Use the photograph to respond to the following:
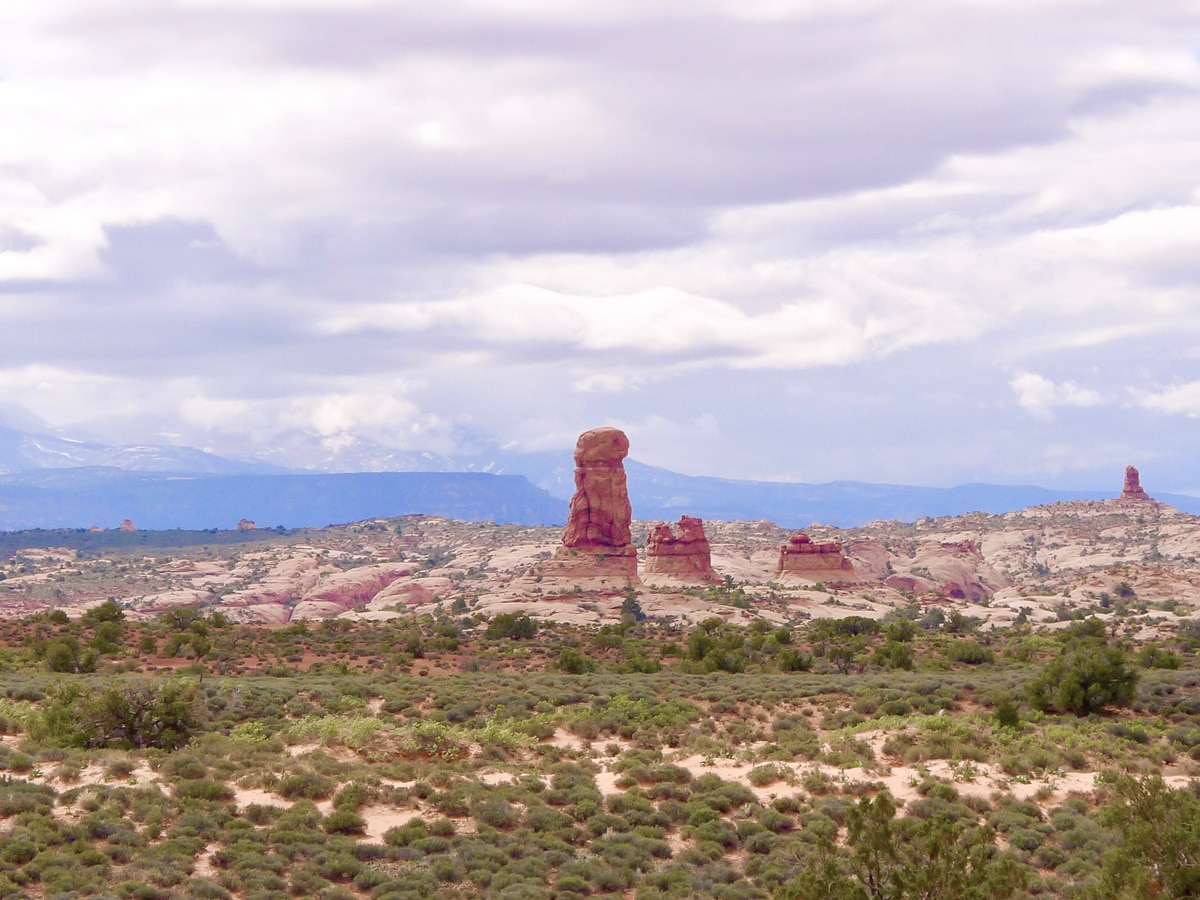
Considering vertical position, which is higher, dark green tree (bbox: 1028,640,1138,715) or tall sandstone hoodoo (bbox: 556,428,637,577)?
tall sandstone hoodoo (bbox: 556,428,637,577)

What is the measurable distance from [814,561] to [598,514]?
23.6 m

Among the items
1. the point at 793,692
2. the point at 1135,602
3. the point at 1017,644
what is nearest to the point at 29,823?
the point at 793,692

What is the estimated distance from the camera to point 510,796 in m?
27.5

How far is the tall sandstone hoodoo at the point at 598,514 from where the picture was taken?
110938 millimetres

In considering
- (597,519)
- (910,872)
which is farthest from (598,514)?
(910,872)

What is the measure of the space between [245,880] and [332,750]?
31.7ft

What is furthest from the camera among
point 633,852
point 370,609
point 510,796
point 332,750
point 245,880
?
point 370,609

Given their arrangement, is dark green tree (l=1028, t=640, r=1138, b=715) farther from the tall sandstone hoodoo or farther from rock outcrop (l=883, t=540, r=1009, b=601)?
rock outcrop (l=883, t=540, r=1009, b=601)

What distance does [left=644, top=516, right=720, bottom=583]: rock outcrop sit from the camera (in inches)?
4537

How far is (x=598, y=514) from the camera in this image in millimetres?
111250

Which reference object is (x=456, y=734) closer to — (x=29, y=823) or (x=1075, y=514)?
(x=29, y=823)

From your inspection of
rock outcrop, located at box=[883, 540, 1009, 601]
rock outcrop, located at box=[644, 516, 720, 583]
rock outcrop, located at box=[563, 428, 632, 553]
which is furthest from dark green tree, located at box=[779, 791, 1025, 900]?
rock outcrop, located at box=[883, 540, 1009, 601]

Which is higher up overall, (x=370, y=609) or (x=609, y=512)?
(x=609, y=512)

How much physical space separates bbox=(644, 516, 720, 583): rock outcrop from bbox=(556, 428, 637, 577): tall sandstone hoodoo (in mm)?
4930
